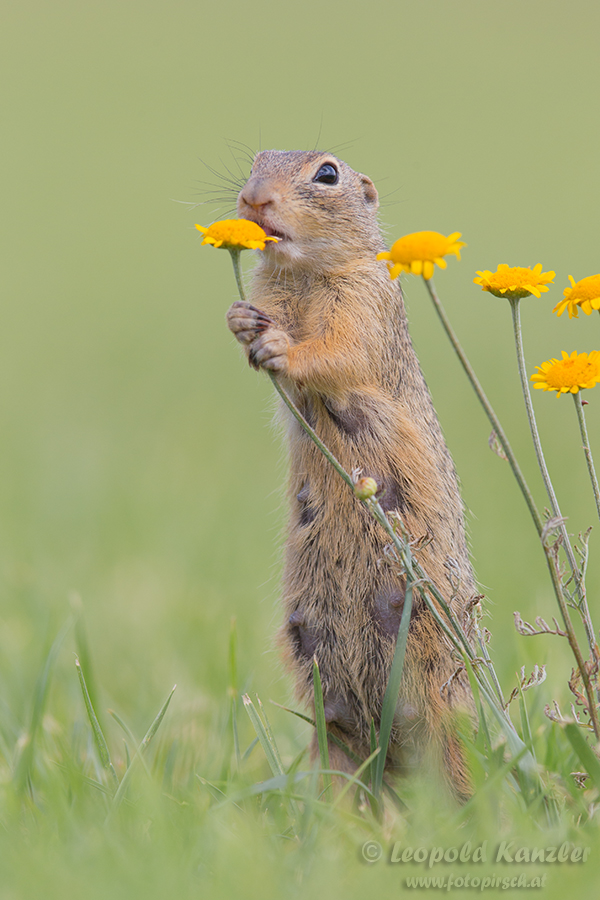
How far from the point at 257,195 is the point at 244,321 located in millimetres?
618

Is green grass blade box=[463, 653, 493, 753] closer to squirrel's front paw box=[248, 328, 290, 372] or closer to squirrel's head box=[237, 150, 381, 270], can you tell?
squirrel's front paw box=[248, 328, 290, 372]

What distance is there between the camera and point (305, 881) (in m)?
2.44

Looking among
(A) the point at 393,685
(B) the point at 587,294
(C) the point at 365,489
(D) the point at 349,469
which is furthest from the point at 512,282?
(A) the point at 393,685

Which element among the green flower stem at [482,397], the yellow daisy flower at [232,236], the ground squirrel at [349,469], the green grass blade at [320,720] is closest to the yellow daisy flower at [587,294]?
the green flower stem at [482,397]

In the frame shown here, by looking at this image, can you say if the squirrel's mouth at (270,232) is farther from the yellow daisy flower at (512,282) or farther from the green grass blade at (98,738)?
the green grass blade at (98,738)

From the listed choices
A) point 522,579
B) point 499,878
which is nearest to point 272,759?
point 499,878

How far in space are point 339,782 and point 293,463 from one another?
54.0 inches

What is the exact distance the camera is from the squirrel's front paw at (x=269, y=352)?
3537 mm

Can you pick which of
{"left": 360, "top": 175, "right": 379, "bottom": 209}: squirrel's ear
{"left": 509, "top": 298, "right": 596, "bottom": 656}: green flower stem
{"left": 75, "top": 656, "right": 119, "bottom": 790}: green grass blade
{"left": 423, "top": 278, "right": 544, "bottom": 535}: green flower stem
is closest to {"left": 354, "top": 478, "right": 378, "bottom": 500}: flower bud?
{"left": 423, "top": 278, "right": 544, "bottom": 535}: green flower stem

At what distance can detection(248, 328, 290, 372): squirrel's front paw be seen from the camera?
354cm

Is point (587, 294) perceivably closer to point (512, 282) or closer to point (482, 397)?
point (512, 282)

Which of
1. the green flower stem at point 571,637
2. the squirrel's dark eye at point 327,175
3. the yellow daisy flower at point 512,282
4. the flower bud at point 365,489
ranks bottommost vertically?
the green flower stem at point 571,637

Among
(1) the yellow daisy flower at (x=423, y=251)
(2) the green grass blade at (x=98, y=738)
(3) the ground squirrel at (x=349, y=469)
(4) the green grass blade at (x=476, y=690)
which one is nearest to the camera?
(1) the yellow daisy flower at (x=423, y=251)

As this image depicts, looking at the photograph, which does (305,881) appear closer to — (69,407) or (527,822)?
(527,822)
